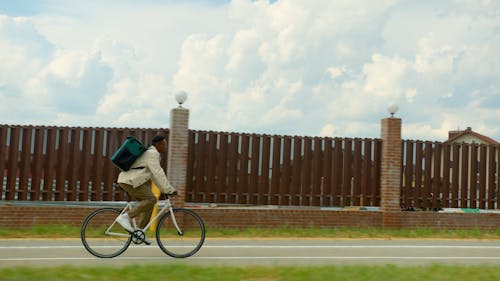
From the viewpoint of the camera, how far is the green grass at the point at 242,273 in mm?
8156

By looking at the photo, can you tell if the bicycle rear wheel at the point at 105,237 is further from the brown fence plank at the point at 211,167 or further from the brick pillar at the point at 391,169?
the brick pillar at the point at 391,169

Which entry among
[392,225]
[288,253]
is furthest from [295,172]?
[288,253]

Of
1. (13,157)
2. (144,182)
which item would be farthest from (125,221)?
(13,157)

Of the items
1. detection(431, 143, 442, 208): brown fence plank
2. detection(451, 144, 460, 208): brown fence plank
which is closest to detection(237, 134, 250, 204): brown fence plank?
detection(431, 143, 442, 208): brown fence plank

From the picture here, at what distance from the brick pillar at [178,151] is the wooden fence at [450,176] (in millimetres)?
6329

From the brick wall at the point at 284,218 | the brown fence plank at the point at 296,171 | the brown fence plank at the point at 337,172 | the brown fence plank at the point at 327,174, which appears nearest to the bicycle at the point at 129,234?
the brick wall at the point at 284,218

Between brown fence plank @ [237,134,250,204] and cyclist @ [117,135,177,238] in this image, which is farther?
brown fence plank @ [237,134,250,204]

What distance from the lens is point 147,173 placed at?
10.5 metres

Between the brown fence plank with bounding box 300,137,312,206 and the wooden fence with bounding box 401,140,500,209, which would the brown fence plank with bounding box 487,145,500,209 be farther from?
the brown fence plank with bounding box 300,137,312,206

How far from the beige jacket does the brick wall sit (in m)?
6.23

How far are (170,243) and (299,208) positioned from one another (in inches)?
295

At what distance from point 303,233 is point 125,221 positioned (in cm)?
675

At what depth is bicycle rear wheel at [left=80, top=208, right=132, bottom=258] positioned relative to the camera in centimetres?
1058

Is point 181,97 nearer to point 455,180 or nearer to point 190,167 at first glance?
point 190,167
